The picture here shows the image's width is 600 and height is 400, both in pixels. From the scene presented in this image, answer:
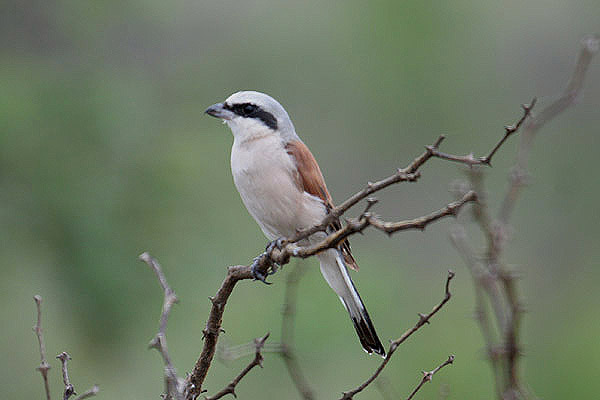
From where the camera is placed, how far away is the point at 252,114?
2.94m

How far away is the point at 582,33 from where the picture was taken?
7.59m

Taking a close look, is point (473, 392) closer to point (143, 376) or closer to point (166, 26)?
point (143, 376)

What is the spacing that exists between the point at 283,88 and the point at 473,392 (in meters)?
3.50

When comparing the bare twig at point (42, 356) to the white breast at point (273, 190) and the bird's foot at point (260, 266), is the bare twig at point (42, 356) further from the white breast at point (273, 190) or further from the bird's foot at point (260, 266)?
the white breast at point (273, 190)

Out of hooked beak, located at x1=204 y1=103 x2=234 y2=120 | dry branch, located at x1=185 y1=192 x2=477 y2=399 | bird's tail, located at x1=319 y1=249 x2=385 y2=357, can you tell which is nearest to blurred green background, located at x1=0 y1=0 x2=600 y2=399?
dry branch, located at x1=185 y1=192 x2=477 y2=399

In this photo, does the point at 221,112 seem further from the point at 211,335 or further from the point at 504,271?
the point at 504,271

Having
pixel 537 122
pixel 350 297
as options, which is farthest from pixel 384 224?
pixel 350 297

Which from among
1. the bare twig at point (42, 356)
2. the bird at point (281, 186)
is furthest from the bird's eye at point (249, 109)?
the bare twig at point (42, 356)

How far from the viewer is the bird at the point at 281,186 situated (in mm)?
2717

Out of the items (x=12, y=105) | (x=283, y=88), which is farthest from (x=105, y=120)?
(x=283, y=88)

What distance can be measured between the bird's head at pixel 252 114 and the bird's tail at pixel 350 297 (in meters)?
0.52

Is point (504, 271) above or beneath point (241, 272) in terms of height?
beneath

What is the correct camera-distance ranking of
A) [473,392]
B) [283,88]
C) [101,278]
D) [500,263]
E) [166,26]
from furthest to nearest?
[283,88] → [166,26] → [473,392] → [101,278] → [500,263]

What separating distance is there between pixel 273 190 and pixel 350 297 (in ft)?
1.65
